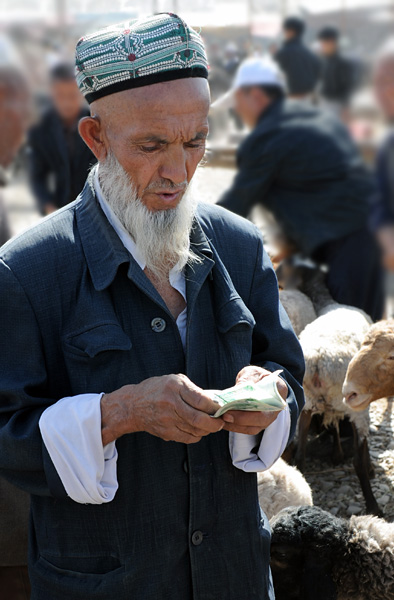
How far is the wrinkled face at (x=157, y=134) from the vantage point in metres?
1.73

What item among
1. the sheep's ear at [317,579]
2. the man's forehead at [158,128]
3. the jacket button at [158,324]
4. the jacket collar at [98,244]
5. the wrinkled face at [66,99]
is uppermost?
the wrinkled face at [66,99]

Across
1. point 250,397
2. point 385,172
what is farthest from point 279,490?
point 385,172

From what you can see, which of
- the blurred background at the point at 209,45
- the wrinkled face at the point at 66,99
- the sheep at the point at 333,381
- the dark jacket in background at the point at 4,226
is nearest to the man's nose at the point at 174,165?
the blurred background at the point at 209,45

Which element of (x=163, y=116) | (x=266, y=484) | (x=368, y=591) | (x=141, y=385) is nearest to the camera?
(x=141, y=385)

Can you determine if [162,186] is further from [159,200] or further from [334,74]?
[334,74]

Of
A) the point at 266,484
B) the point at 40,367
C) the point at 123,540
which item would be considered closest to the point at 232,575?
the point at 123,540

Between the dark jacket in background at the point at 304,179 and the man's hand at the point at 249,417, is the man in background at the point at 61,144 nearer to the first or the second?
the dark jacket in background at the point at 304,179

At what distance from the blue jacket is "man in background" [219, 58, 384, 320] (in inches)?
179

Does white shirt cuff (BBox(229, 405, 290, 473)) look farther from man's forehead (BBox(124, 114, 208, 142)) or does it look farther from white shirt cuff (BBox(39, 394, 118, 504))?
man's forehead (BBox(124, 114, 208, 142))

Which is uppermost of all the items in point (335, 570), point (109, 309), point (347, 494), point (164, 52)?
point (164, 52)

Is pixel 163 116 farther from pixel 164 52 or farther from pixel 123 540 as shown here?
pixel 123 540

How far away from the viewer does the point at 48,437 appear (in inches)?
64.3

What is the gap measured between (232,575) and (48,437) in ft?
2.10

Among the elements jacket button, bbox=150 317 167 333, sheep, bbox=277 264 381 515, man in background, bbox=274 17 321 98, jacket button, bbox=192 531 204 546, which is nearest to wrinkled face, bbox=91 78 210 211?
jacket button, bbox=150 317 167 333
